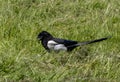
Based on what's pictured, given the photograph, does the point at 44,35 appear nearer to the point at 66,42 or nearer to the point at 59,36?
the point at 66,42

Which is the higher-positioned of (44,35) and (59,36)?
(44,35)

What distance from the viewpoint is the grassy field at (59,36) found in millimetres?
4766

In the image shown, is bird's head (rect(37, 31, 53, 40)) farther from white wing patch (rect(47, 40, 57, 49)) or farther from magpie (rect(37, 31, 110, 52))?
white wing patch (rect(47, 40, 57, 49))

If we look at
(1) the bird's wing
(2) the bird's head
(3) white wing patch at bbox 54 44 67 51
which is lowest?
(3) white wing patch at bbox 54 44 67 51

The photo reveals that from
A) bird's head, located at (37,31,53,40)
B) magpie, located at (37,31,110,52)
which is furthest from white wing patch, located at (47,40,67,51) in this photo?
bird's head, located at (37,31,53,40)

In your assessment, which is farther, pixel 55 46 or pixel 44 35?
pixel 44 35

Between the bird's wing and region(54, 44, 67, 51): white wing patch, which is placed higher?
the bird's wing

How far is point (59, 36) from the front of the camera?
242 inches

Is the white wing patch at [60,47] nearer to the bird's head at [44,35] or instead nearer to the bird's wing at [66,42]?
the bird's wing at [66,42]

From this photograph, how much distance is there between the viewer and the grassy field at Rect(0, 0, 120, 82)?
4.77 m

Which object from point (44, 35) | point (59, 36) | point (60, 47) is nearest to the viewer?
point (60, 47)

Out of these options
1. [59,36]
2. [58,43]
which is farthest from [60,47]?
[59,36]

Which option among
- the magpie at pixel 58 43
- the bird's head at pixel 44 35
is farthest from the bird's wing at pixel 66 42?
the bird's head at pixel 44 35

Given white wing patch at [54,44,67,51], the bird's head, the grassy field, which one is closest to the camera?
the grassy field
